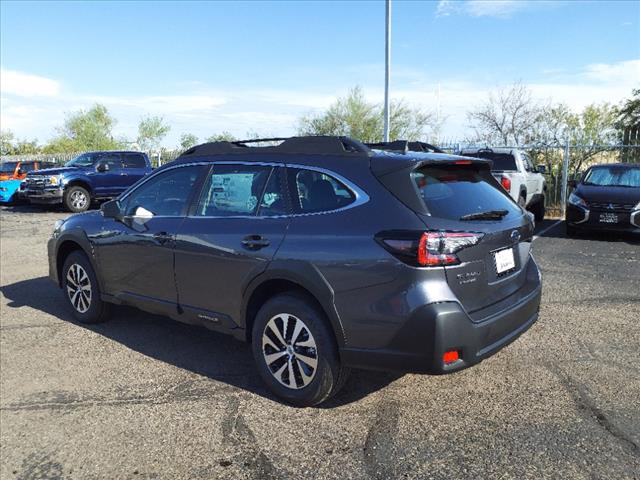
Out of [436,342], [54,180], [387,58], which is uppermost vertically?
[387,58]

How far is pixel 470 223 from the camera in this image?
3283mm

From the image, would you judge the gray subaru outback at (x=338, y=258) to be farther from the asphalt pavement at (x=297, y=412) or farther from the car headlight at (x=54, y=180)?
the car headlight at (x=54, y=180)

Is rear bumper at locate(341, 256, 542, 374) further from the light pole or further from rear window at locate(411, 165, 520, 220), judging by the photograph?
the light pole

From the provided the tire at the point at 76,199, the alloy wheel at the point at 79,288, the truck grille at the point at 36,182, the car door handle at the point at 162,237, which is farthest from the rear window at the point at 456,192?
the truck grille at the point at 36,182

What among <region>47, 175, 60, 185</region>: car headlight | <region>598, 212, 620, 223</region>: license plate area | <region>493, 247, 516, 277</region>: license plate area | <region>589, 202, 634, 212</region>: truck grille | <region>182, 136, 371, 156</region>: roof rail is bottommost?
<region>598, 212, 620, 223</region>: license plate area

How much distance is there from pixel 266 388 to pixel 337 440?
0.90 m

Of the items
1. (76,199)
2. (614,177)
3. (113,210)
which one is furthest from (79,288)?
(76,199)

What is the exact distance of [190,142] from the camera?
3694cm

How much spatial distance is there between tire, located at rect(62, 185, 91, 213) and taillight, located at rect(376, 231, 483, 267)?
16.3 metres

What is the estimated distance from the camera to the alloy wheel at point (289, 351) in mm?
3516

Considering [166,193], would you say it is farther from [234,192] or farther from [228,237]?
[228,237]

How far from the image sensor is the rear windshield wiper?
3.36 meters

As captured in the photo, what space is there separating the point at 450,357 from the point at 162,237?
8.47 ft

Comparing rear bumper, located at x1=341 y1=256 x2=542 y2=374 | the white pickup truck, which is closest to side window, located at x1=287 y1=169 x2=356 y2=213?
rear bumper, located at x1=341 y1=256 x2=542 y2=374
